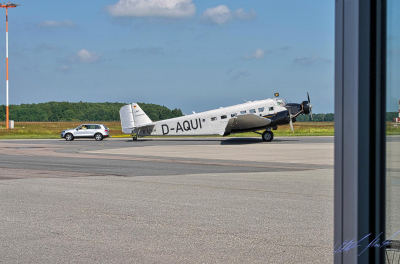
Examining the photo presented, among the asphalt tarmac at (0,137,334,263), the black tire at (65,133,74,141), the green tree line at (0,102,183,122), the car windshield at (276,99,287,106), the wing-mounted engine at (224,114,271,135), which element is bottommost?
the asphalt tarmac at (0,137,334,263)

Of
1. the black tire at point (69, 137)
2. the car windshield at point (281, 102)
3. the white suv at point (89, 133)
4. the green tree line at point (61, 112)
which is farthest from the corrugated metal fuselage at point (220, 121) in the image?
the green tree line at point (61, 112)

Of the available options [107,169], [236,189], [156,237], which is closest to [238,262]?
[156,237]

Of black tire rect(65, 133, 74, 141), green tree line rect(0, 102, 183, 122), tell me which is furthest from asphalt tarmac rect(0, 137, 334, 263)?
green tree line rect(0, 102, 183, 122)

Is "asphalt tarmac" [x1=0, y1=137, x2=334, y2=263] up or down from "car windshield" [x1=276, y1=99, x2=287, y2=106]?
down

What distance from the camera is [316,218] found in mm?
6703

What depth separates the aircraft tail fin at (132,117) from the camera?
122 ft

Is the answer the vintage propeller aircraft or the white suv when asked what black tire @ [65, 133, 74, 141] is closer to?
the white suv

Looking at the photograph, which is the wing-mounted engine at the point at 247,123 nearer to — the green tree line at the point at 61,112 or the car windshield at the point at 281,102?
the car windshield at the point at 281,102

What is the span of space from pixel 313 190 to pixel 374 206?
25.6 ft

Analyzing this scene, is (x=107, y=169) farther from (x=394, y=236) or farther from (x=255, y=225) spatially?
(x=394, y=236)

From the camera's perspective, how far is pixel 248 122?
30766 millimetres

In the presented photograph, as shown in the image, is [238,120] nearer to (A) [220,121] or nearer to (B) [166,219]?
(A) [220,121]

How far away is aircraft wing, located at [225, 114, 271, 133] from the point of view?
30.4 m
